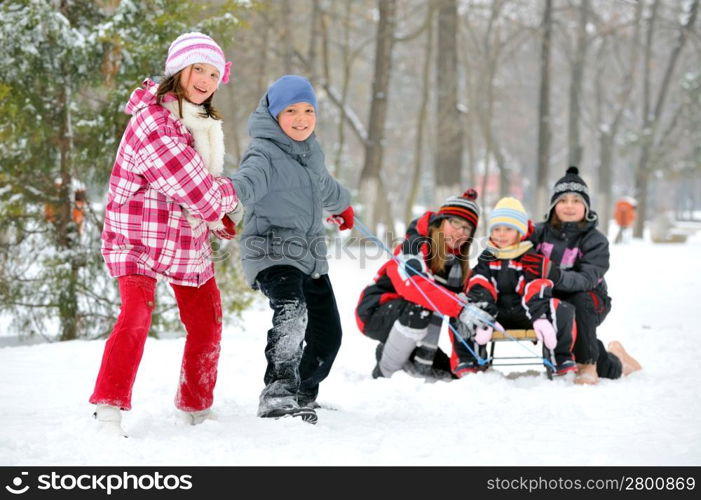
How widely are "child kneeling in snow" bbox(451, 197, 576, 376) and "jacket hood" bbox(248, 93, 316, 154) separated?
1787mm

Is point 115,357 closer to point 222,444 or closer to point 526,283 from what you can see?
point 222,444

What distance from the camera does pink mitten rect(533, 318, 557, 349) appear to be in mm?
4695

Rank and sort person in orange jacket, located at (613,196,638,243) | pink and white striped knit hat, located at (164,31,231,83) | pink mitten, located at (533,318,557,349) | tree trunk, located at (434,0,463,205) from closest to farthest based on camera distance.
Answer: pink and white striped knit hat, located at (164,31,231,83) → pink mitten, located at (533,318,557,349) → tree trunk, located at (434,0,463,205) → person in orange jacket, located at (613,196,638,243)

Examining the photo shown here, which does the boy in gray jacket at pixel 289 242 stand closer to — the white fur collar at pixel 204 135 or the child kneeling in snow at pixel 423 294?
the white fur collar at pixel 204 135

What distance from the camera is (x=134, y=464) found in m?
2.74

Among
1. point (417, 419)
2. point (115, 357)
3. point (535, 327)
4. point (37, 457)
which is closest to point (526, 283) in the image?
point (535, 327)

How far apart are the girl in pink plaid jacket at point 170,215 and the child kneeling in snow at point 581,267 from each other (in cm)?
243

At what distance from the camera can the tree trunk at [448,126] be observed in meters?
14.6

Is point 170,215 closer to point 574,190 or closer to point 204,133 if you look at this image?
point 204,133

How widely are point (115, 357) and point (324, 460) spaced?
99cm

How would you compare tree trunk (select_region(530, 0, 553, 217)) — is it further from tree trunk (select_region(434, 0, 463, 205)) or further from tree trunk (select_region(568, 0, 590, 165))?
tree trunk (select_region(434, 0, 463, 205))

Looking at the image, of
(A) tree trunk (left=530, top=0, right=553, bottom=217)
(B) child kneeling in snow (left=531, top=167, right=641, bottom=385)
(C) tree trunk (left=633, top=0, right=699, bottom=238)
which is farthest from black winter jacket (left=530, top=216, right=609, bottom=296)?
(C) tree trunk (left=633, top=0, right=699, bottom=238)

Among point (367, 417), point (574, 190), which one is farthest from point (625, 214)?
point (367, 417)

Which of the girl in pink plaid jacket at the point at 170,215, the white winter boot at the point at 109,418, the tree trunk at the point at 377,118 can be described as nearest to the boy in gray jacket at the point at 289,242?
the girl in pink plaid jacket at the point at 170,215
